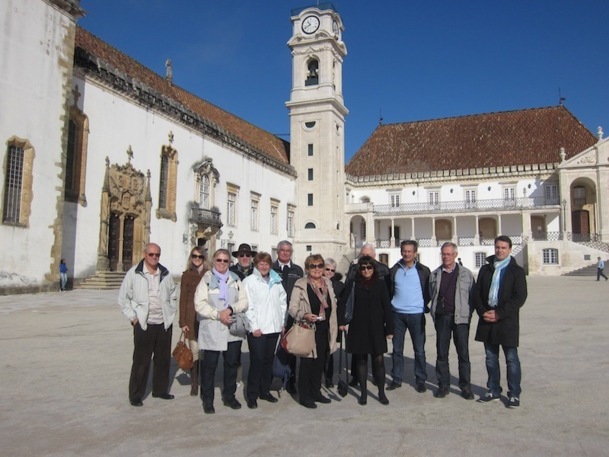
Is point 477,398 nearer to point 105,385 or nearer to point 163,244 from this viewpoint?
point 105,385

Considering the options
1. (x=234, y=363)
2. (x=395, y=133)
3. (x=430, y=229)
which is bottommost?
(x=234, y=363)

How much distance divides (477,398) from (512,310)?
3.57 feet

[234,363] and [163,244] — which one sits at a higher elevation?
[163,244]

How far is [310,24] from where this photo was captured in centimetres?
4369

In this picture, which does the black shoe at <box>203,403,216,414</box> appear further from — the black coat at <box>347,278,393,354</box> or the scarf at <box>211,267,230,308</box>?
the black coat at <box>347,278,393,354</box>

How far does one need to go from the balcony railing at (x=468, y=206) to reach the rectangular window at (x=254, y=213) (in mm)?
14874

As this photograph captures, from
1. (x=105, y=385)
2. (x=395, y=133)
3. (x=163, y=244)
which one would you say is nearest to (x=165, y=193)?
(x=163, y=244)

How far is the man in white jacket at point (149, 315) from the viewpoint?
5762 millimetres

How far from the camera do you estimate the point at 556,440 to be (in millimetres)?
4496

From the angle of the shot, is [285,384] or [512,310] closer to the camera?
[512,310]

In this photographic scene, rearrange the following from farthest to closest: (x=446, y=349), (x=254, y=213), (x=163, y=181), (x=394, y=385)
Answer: (x=254, y=213) → (x=163, y=181) → (x=394, y=385) → (x=446, y=349)

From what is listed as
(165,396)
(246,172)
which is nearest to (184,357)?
(165,396)

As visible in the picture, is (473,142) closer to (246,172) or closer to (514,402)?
(246,172)

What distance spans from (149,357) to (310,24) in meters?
42.0
